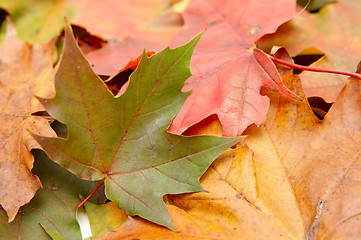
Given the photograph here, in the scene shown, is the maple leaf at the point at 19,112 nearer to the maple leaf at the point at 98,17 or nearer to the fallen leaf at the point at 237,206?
the maple leaf at the point at 98,17

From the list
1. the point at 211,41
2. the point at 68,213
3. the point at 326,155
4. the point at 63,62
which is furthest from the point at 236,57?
the point at 68,213

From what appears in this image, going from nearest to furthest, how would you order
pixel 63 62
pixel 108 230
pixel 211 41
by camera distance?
pixel 63 62 < pixel 108 230 < pixel 211 41

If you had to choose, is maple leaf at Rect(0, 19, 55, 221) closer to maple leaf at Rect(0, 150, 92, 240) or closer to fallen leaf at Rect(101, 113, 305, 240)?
maple leaf at Rect(0, 150, 92, 240)

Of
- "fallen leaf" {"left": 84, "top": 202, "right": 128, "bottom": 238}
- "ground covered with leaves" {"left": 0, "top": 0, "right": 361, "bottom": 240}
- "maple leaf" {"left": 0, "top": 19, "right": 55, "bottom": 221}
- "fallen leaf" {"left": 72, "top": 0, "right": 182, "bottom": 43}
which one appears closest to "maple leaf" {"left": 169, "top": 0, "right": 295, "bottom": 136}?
A: "ground covered with leaves" {"left": 0, "top": 0, "right": 361, "bottom": 240}

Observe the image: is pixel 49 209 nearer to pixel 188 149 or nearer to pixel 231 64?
pixel 188 149

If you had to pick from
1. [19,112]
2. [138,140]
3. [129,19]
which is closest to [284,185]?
[138,140]

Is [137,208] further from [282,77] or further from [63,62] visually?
[282,77]
